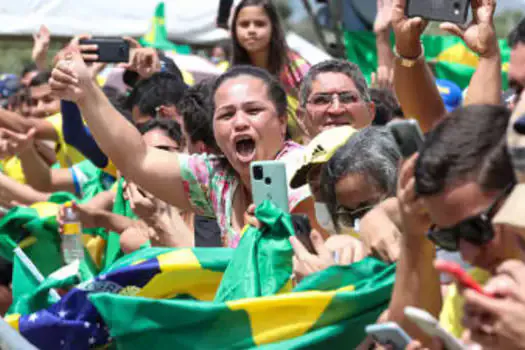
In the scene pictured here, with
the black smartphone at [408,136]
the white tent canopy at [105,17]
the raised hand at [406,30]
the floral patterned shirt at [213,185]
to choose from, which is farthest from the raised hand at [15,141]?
the black smartphone at [408,136]

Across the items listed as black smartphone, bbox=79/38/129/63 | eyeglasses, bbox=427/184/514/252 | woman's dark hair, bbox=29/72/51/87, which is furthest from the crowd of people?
woman's dark hair, bbox=29/72/51/87

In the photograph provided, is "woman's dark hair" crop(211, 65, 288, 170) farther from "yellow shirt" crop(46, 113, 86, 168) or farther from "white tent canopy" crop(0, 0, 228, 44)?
"white tent canopy" crop(0, 0, 228, 44)

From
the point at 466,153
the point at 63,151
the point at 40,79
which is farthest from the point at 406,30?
the point at 40,79

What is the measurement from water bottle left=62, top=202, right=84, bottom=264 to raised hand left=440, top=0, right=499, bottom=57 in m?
Result: 2.38

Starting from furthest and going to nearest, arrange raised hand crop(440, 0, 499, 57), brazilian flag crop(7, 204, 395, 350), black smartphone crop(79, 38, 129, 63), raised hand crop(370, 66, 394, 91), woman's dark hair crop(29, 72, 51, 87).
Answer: woman's dark hair crop(29, 72, 51, 87) < raised hand crop(370, 66, 394, 91) < black smartphone crop(79, 38, 129, 63) < raised hand crop(440, 0, 499, 57) < brazilian flag crop(7, 204, 395, 350)

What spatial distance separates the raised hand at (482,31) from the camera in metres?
3.67

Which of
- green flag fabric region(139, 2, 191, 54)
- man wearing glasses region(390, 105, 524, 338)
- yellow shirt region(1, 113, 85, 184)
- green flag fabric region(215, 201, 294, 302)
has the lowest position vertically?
yellow shirt region(1, 113, 85, 184)

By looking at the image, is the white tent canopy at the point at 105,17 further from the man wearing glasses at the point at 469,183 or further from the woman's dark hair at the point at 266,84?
the man wearing glasses at the point at 469,183

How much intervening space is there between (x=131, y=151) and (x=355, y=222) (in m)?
1.15

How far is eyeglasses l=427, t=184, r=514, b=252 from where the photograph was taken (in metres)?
2.18

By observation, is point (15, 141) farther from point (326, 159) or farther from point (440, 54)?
point (440, 54)

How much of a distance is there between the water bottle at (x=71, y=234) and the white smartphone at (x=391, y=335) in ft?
10.6

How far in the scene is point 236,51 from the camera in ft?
19.1

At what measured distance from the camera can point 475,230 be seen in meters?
2.19
